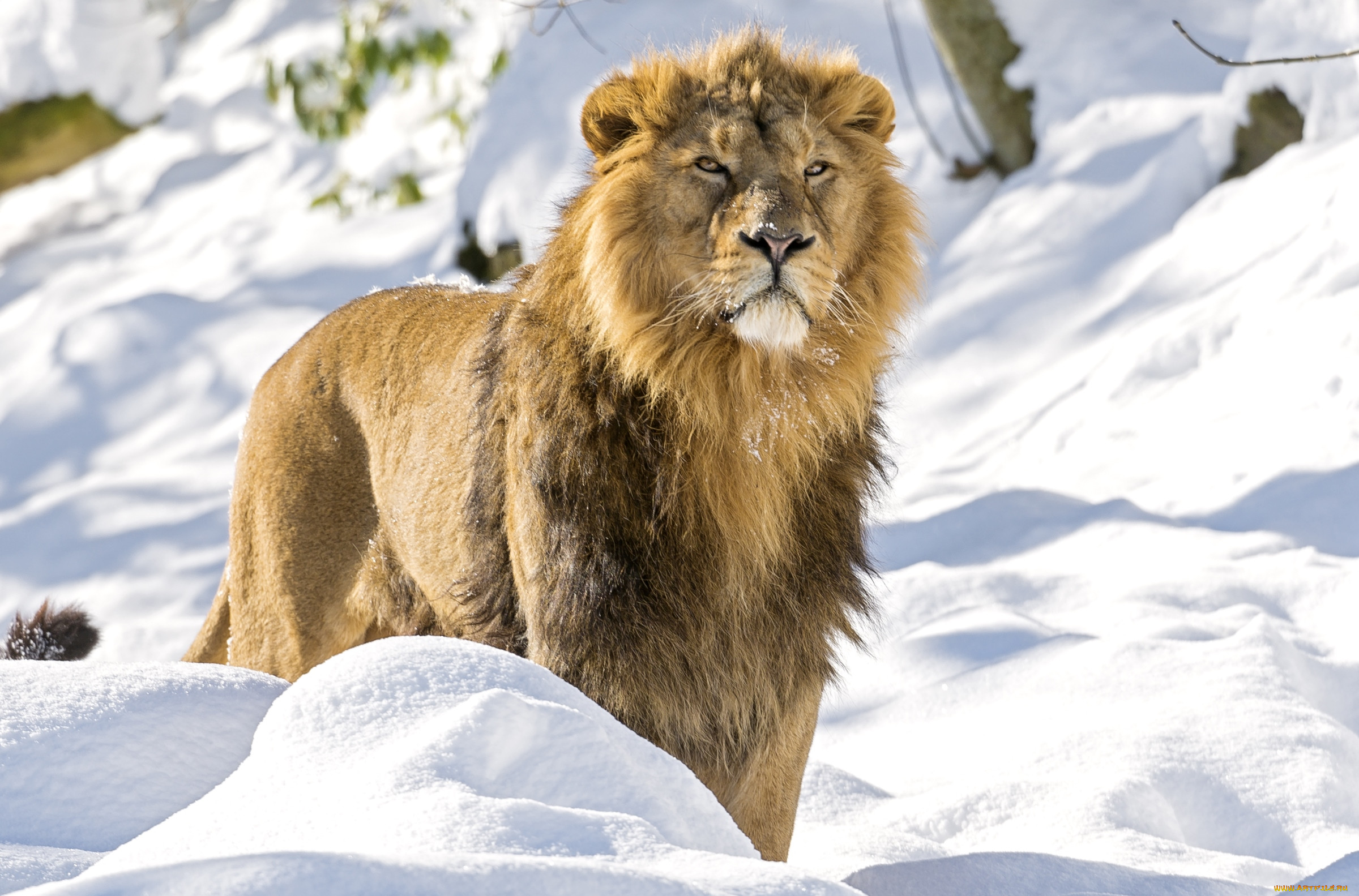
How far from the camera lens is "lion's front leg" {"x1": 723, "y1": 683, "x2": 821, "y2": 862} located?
2.85 m

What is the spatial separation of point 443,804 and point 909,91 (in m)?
7.41

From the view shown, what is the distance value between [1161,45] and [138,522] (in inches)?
254

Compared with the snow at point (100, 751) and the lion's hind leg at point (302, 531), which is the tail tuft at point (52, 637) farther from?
the snow at point (100, 751)

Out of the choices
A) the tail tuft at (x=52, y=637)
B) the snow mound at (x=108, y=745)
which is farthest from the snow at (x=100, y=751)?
the tail tuft at (x=52, y=637)

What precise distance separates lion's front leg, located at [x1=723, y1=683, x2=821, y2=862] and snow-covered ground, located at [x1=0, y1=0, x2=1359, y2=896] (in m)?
0.17

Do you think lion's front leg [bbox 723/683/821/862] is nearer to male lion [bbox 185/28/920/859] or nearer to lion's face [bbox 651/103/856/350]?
male lion [bbox 185/28/920/859]

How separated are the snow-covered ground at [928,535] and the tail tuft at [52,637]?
1.48 meters

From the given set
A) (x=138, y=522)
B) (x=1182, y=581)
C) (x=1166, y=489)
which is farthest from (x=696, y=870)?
(x=138, y=522)

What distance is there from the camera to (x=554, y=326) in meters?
2.89

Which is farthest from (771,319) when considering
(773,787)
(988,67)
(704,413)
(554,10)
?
(554,10)

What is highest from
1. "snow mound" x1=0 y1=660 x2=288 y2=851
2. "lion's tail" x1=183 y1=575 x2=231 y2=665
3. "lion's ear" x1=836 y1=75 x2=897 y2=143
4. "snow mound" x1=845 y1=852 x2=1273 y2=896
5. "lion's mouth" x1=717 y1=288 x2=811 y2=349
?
"lion's ear" x1=836 y1=75 x2=897 y2=143

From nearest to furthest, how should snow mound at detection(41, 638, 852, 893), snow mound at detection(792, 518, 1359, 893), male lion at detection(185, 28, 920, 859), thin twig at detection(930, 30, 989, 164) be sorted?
snow mound at detection(41, 638, 852, 893), male lion at detection(185, 28, 920, 859), snow mound at detection(792, 518, 1359, 893), thin twig at detection(930, 30, 989, 164)

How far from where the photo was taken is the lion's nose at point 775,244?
2.56 meters

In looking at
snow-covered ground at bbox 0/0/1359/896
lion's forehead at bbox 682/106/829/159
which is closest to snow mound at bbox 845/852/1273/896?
snow-covered ground at bbox 0/0/1359/896
